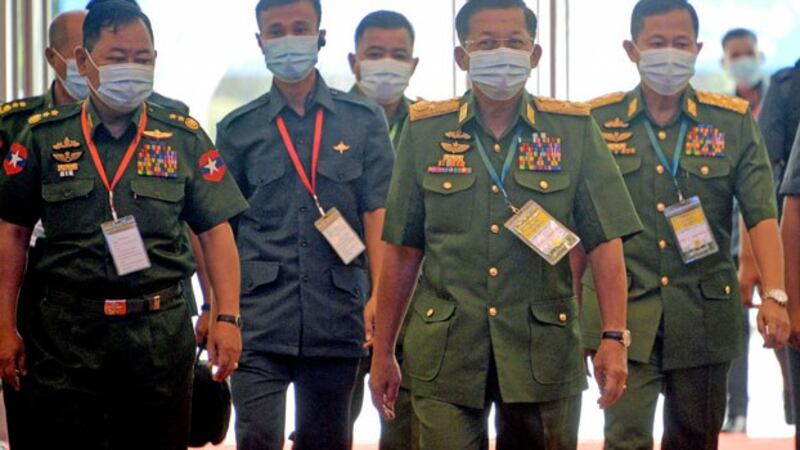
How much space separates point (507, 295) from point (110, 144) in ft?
3.42

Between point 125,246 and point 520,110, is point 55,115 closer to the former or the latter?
point 125,246

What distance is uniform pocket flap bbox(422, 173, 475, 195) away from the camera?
3.74m

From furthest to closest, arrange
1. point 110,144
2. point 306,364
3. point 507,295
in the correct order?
point 306,364
point 110,144
point 507,295

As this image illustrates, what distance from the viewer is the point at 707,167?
4480 mm

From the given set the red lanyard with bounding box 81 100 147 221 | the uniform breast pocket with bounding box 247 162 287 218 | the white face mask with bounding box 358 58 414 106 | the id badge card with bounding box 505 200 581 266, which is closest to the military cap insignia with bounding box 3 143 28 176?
the red lanyard with bounding box 81 100 147 221

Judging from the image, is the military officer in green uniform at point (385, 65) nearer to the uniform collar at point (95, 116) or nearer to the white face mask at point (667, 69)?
the white face mask at point (667, 69)

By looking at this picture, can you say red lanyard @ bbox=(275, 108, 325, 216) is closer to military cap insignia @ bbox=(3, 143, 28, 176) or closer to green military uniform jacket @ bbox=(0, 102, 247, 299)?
green military uniform jacket @ bbox=(0, 102, 247, 299)

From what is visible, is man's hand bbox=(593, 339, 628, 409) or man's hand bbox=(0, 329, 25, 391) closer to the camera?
man's hand bbox=(593, 339, 628, 409)

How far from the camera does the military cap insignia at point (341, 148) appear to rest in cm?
463

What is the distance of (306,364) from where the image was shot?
453 centimetres

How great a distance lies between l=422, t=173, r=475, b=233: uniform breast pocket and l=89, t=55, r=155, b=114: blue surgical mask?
75cm

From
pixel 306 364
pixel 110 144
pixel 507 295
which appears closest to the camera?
pixel 507 295

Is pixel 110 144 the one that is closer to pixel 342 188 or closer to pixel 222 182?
pixel 222 182

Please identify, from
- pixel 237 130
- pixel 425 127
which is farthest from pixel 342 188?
pixel 425 127
